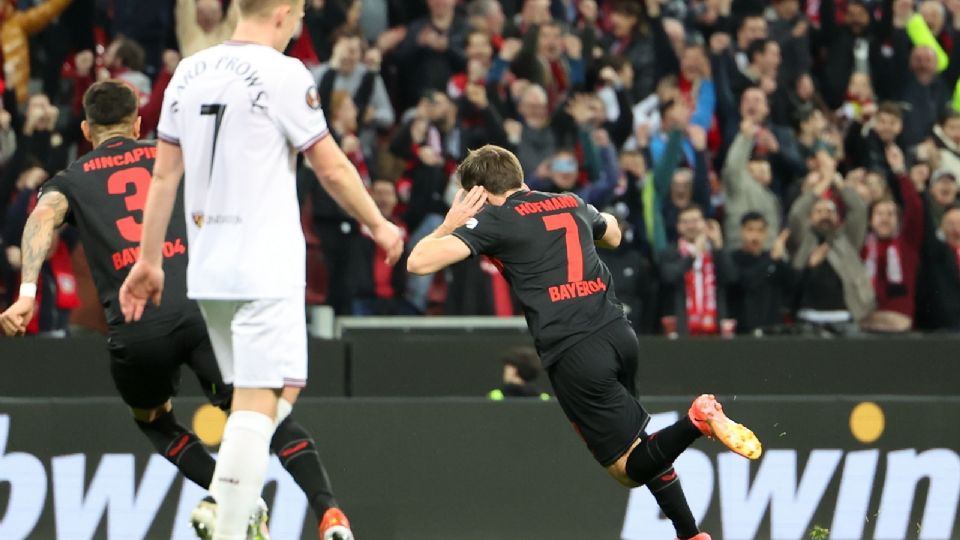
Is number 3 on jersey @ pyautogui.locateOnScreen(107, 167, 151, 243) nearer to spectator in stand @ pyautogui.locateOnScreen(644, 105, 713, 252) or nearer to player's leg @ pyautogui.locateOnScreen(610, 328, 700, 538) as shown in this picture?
player's leg @ pyautogui.locateOnScreen(610, 328, 700, 538)

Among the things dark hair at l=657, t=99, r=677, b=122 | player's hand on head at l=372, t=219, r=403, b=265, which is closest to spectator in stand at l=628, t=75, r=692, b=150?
dark hair at l=657, t=99, r=677, b=122

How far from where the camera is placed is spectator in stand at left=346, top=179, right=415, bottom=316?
12750 mm

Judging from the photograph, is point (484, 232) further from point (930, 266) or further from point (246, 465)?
point (930, 266)

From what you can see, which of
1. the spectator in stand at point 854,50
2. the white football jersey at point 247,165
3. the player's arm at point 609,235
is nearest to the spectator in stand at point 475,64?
the spectator in stand at point 854,50

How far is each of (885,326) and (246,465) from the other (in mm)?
8373

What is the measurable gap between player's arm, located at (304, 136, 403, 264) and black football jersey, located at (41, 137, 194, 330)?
1735mm

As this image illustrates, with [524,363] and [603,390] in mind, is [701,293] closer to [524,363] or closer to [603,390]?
[524,363]

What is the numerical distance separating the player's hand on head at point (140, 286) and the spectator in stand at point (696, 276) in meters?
7.09

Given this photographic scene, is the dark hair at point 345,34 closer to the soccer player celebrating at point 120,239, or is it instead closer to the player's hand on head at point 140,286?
the soccer player celebrating at point 120,239

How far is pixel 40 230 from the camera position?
7402mm

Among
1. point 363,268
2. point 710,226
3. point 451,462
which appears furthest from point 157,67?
point 451,462

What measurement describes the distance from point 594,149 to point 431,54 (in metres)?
1.59

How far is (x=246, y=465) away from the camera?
5953 mm

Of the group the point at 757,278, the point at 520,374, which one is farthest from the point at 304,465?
the point at 757,278
